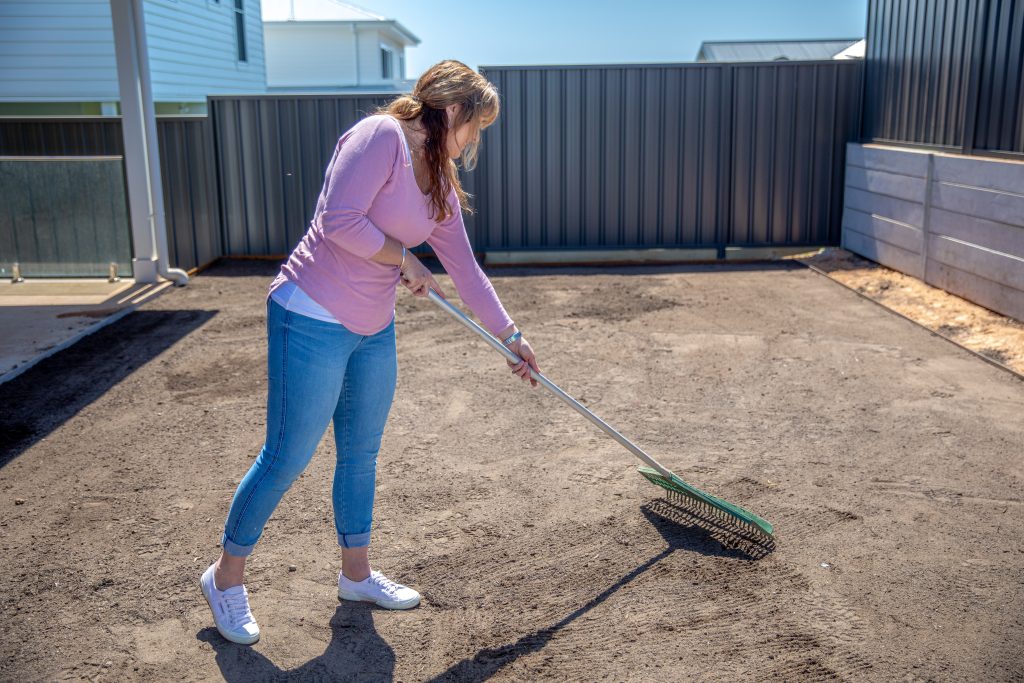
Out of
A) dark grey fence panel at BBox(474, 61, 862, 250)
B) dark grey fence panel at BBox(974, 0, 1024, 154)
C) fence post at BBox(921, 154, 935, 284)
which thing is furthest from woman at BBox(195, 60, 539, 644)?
dark grey fence panel at BBox(474, 61, 862, 250)

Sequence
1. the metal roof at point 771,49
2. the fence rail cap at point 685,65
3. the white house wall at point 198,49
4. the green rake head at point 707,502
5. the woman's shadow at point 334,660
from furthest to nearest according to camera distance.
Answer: the metal roof at point 771,49 < the white house wall at point 198,49 < the fence rail cap at point 685,65 < the green rake head at point 707,502 < the woman's shadow at point 334,660

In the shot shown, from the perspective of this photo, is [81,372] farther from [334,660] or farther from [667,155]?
[667,155]

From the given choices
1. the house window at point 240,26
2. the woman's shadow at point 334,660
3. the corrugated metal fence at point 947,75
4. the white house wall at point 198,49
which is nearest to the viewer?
the woman's shadow at point 334,660

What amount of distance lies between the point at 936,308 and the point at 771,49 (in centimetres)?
1815

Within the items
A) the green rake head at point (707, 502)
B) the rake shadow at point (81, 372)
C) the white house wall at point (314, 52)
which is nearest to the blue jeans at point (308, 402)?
the green rake head at point (707, 502)

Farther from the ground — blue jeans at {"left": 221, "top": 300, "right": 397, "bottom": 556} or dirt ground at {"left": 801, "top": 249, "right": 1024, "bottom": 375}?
blue jeans at {"left": 221, "top": 300, "right": 397, "bottom": 556}

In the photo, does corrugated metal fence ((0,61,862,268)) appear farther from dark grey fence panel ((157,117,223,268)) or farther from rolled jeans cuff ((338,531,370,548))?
rolled jeans cuff ((338,531,370,548))

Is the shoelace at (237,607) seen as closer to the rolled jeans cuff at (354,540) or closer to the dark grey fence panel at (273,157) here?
the rolled jeans cuff at (354,540)

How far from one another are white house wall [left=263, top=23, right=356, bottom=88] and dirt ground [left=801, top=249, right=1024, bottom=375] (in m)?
21.4

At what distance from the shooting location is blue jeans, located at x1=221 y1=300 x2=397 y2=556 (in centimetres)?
302

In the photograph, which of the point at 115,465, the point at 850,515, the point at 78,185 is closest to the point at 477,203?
the point at 78,185

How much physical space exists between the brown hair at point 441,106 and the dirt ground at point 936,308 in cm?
503

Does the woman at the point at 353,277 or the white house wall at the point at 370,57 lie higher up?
the white house wall at the point at 370,57

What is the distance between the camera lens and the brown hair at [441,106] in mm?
2969
